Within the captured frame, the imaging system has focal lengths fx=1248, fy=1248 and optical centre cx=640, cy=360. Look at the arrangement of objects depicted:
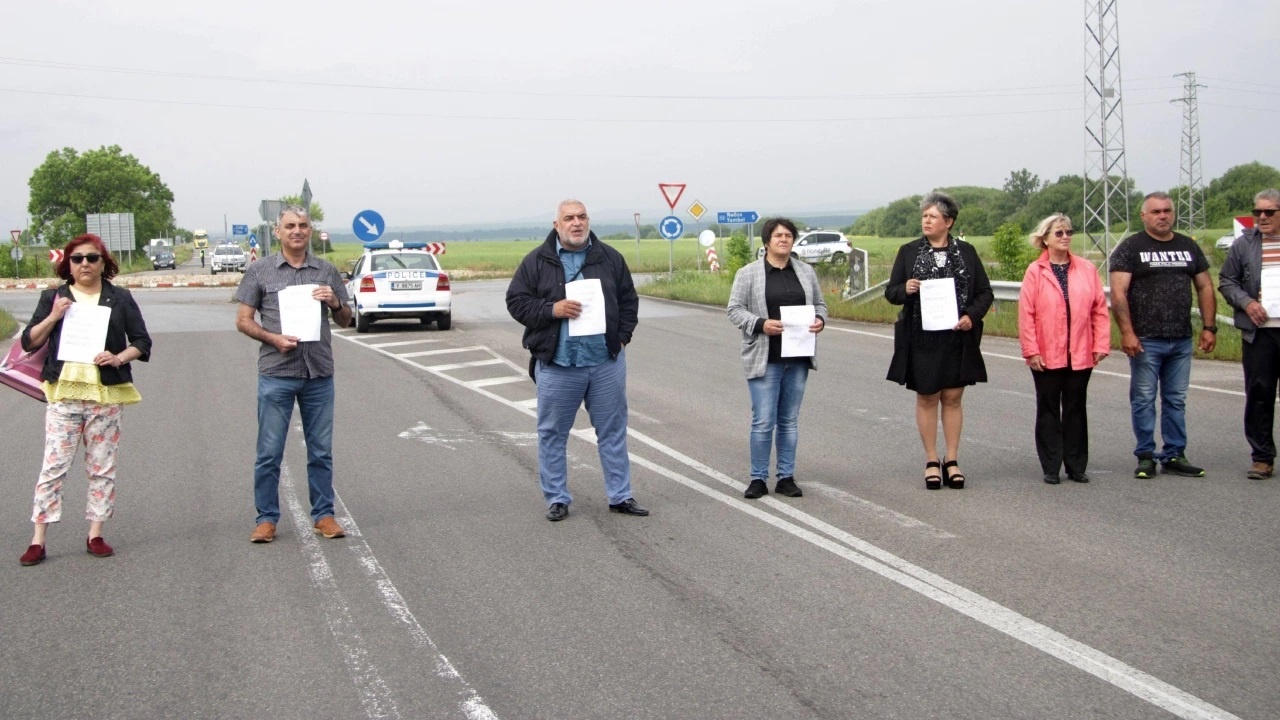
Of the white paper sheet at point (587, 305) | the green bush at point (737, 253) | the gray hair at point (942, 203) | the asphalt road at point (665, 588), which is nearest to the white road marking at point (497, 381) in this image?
the asphalt road at point (665, 588)

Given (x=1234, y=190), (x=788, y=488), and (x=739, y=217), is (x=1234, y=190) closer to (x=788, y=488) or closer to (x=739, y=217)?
(x=739, y=217)

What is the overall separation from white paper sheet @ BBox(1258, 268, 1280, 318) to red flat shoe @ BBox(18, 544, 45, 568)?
7770 millimetres

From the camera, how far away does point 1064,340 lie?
335 inches

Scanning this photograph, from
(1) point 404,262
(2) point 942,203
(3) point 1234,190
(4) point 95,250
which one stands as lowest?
(4) point 95,250

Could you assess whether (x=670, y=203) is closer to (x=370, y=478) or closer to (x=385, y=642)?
(x=370, y=478)

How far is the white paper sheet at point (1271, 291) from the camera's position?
8.35 meters

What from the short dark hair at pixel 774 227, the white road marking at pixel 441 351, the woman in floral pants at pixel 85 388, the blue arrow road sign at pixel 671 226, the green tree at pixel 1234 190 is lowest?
the white road marking at pixel 441 351

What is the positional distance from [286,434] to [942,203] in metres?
4.38

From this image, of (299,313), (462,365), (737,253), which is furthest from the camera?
(737,253)

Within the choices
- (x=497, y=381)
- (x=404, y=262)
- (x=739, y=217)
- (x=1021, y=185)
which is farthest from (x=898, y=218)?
(x=497, y=381)

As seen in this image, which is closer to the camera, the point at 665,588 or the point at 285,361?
the point at 665,588

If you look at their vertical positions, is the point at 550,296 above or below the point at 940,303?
above

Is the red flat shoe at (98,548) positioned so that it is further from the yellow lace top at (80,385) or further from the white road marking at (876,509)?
the white road marking at (876,509)

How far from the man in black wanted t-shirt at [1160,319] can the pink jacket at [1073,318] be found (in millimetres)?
185
